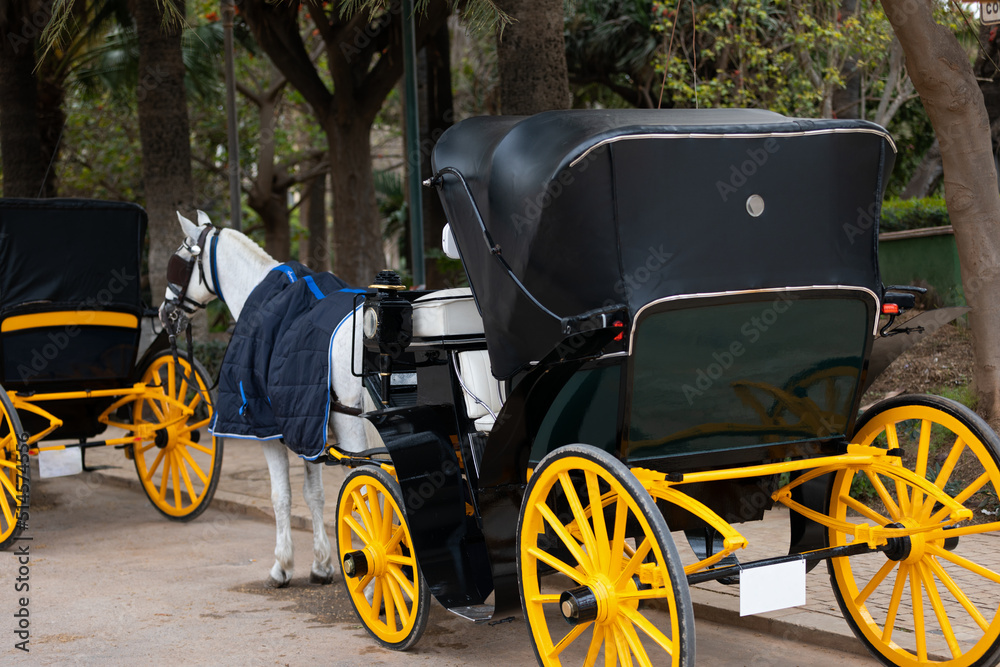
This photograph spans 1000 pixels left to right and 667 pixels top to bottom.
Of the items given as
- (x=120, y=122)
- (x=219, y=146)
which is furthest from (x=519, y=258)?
(x=219, y=146)

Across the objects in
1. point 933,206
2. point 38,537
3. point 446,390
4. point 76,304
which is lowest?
point 38,537

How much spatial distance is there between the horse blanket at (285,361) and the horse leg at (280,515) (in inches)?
13.7

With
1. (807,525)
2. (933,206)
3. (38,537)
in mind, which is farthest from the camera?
(933,206)

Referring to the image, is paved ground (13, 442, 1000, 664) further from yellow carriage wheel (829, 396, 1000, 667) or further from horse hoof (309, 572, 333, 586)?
horse hoof (309, 572, 333, 586)

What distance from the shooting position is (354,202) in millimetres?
12320

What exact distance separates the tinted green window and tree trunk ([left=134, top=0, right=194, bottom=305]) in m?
8.24

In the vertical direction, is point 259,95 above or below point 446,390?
above

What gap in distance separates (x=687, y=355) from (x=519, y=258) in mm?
697

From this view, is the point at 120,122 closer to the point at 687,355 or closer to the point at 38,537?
the point at 38,537


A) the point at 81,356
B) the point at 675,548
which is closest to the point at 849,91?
the point at 81,356

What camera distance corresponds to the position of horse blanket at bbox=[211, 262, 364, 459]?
5238mm

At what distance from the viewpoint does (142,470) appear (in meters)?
8.09

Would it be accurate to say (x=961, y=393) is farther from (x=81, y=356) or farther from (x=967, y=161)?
(x=81, y=356)

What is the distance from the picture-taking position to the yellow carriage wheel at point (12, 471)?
6566 millimetres
